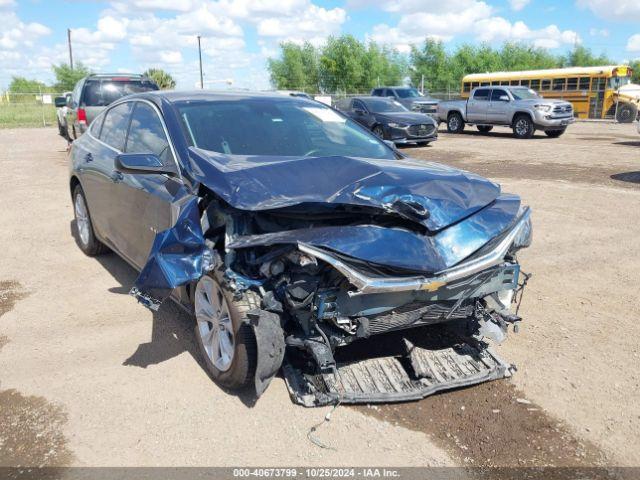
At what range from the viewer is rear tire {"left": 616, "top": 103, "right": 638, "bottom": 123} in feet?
Answer: 96.2

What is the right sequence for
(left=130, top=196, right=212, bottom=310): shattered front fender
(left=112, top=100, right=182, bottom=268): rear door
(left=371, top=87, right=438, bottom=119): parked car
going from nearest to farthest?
(left=130, top=196, right=212, bottom=310): shattered front fender, (left=112, top=100, right=182, bottom=268): rear door, (left=371, top=87, right=438, bottom=119): parked car

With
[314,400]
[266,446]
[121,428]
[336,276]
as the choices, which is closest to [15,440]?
[121,428]

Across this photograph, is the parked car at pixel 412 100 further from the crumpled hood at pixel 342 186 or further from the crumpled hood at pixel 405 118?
the crumpled hood at pixel 342 186

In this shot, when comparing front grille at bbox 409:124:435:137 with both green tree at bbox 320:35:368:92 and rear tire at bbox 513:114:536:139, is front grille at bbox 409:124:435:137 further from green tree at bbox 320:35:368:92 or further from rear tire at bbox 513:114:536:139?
green tree at bbox 320:35:368:92

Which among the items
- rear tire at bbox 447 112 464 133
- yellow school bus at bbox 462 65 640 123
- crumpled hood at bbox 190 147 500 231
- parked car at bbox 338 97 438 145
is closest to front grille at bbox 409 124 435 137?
parked car at bbox 338 97 438 145

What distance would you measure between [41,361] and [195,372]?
1094 millimetres

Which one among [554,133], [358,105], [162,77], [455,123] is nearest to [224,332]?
[358,105]

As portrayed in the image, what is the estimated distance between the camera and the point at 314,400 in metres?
3.36

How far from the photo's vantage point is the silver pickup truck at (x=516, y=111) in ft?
68.4

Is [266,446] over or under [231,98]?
under

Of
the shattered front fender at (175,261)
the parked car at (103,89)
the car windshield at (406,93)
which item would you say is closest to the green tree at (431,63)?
the car windshield at (406,93)

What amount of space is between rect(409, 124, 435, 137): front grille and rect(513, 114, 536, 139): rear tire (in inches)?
194

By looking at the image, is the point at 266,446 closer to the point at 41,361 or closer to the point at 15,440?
the point at 15,440

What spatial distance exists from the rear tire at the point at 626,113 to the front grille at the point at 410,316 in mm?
30416
